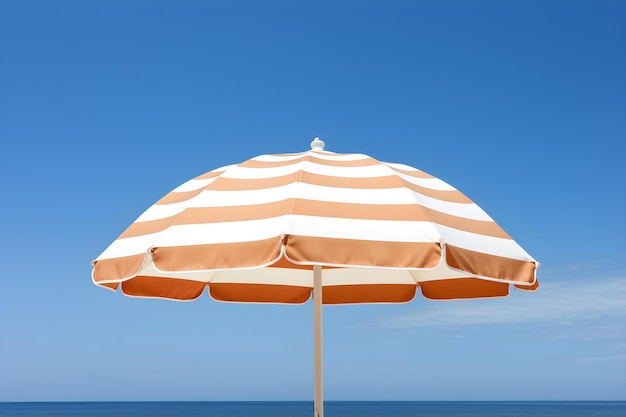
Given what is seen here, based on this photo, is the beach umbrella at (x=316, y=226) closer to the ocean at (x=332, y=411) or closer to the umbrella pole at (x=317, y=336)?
the umbrella pole at (x=317, y=336)

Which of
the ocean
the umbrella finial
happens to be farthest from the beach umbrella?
the ocean

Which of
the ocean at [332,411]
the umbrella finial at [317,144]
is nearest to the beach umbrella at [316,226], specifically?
the umbrella finial at [317,144]

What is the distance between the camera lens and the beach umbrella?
2488 millimetres

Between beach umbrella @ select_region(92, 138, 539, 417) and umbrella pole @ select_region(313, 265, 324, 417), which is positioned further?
umbrella pole @ select_region(313, 265, 324, 417)

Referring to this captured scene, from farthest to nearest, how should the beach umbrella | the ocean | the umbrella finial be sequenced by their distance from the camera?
the ocean < the umbrella finial < the beach umbrella

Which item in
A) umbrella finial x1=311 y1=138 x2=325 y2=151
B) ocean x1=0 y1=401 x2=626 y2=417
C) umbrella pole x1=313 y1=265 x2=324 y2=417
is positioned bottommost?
umbrella pole x1=313 y1=265 x2=324 y2=417

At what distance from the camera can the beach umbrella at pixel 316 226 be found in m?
2.49

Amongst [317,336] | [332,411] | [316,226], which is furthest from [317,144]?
[332,411]

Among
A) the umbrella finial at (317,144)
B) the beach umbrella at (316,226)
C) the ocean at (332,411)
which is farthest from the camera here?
the ocean at (332,411)

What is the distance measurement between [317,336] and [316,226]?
5.07 feet

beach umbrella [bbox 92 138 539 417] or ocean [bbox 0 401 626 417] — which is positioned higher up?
ocean [bbox 0 401 626 417]

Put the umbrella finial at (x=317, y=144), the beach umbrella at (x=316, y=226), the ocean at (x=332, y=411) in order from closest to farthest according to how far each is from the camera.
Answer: the beach umbrella at (x=316, y=226) < the umbrella finial at (x=317, y=144) < the ocean at (x=332, y=411)

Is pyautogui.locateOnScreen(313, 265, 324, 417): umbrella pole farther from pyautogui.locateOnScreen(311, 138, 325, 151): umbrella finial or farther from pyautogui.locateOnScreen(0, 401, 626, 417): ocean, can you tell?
pyautogui.locateOnScreen(0, 401, 626, 417): ocean

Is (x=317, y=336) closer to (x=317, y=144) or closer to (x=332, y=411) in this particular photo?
(x=317, y=144)
